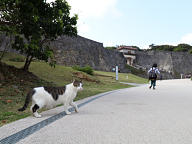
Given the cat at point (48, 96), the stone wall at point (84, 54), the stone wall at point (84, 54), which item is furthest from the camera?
the stone wall at point (84, 54)

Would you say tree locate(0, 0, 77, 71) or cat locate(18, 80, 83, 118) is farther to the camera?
tree locate(0, 0, 77, 71)

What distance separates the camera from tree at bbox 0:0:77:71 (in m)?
10.8

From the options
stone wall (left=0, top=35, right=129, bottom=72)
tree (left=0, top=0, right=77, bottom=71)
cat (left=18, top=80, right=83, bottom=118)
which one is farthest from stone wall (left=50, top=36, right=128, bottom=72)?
cat (left=18, top=80, right=83, bottom=118)

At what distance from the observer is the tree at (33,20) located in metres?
10.8

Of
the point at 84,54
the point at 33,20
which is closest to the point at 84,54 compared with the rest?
the point at 84,54

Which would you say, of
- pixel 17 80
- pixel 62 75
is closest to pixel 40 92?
pixel 17 80

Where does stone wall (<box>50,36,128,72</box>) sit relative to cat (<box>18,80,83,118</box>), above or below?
above

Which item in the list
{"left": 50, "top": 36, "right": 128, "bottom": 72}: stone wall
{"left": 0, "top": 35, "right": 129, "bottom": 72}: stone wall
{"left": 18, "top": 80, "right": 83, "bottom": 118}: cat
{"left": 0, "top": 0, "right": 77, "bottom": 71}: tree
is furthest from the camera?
{"left": 50, "top": 36, "right": 128, "bottom": 72}: stone wall

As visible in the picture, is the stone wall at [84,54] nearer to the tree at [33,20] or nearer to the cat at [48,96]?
the tree at [33,20]

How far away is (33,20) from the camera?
435 inches

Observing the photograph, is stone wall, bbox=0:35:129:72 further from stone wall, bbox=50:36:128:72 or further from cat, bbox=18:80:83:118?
cat, bbox=18:80:83:118

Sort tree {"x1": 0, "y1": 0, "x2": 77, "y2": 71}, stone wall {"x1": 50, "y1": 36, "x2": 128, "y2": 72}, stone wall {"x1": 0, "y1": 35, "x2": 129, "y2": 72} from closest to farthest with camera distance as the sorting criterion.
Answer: tree {"x1": 0, "y1": 0, "x2": 77, "y2": 71} → stone wall {"x1": 0, "y1": 35, "x2": 129, "y2": 72} → stone wall {"x1": 50, "y1": 36, "x2": 128, "y2": 72}

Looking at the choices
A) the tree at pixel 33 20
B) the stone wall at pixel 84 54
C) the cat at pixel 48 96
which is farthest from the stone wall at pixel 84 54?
the cat at pixel 48 96

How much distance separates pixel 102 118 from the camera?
5590mm
